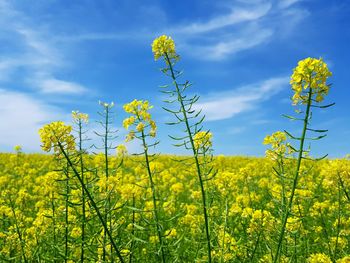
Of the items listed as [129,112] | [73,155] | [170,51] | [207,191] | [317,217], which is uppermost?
[170,51]

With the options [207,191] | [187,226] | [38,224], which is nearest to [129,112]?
[207,191]

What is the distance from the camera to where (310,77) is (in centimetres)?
342

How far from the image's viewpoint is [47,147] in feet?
11.8

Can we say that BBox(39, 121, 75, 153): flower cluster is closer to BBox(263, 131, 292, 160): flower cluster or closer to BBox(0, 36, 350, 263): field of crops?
BBox(0, 36, 350, 263): field of crops

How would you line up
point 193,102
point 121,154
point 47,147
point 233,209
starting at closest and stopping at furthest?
point 47,147
point 193,102
point 121,154
point 233,209

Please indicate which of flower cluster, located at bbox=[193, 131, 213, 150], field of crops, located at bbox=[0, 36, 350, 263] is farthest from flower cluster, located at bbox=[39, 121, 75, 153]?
flower cluster, located at bbox=[193, 131, 213, 150]

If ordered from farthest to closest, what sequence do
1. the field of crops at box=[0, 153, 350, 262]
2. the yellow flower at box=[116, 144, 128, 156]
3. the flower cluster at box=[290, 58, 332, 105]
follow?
the yellow flower at box=[116, 144, 128, 156]
the field of crops at box=[0, 153, 350, 262]
the flower cluster at box=[290, 58, 332, 105]

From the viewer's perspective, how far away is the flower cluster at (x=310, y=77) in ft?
11.2

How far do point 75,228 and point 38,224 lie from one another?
1102 mm

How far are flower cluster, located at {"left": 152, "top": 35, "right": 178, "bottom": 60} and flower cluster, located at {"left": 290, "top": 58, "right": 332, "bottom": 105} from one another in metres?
1.21

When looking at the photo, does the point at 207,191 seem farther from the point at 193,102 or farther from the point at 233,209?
the point at 233,209

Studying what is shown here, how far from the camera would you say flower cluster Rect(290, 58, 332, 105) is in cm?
340

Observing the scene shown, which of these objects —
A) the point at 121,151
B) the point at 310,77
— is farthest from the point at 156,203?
the point at 310,77

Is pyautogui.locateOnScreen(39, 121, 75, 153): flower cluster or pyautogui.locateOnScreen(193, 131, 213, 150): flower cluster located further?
pyautogui.locateOnScreen(193, 131, 213, 150): flower cluster
